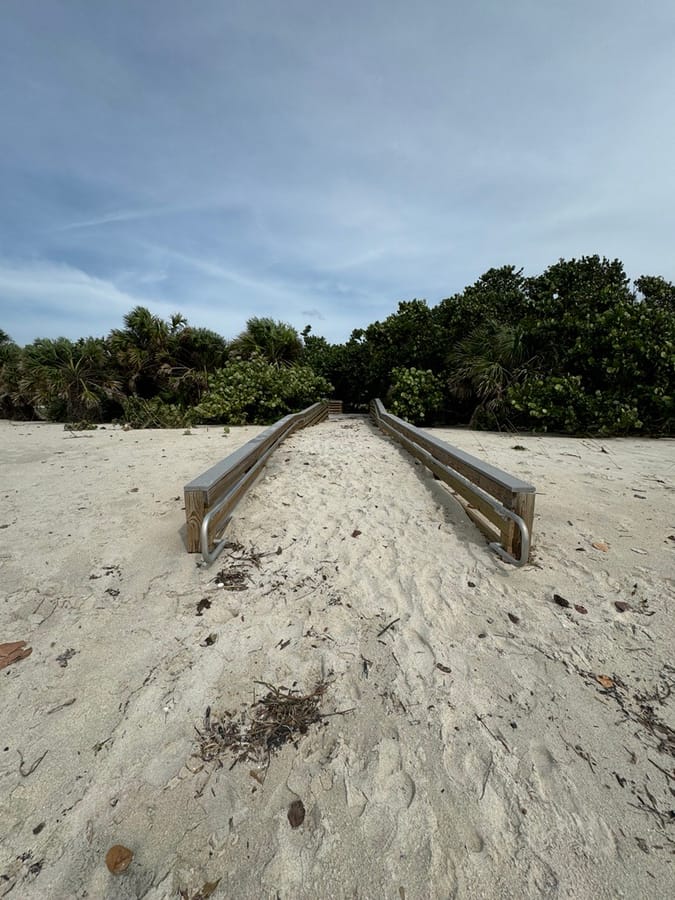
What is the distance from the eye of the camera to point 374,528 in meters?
3.95

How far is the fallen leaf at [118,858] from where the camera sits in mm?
1291

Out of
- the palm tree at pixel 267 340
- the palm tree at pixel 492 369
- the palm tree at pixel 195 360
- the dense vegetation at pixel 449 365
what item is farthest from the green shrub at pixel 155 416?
the palm tree at pixel 492 369

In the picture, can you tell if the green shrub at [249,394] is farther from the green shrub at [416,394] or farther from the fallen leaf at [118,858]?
the fallen leaf at [118,858]

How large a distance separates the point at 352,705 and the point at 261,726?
1.47ft

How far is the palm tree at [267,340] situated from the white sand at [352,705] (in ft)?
40.7

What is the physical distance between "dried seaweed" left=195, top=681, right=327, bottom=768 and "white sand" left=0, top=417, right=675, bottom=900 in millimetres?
59

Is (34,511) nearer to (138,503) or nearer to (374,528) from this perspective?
(138,503)

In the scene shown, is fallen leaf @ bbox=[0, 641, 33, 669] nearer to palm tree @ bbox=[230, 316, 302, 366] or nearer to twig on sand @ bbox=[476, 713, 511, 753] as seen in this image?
twig on sand @ bbox=[476, 713, 511, 753]

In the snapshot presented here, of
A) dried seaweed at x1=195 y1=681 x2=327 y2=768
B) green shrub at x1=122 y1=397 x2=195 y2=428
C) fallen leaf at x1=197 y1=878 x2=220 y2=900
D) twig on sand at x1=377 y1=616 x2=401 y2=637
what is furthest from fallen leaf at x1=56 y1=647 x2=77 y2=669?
green shrub at x1=122 y1=397 x2=195 y2=428

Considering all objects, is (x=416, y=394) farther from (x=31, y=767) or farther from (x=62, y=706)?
(x=31, y=767)

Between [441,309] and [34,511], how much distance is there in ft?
50.1

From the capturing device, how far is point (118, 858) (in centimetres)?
132

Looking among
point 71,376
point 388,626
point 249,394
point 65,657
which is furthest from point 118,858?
point 71,376

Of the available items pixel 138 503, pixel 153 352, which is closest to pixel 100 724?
pixel 138 503
